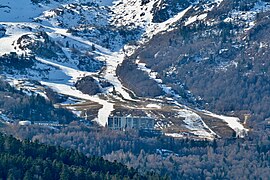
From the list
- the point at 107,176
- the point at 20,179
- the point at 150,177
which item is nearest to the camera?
the point at 20,179

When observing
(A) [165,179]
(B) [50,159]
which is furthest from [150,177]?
(B) [50,159]

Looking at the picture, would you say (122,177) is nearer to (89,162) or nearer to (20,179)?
(89,162)

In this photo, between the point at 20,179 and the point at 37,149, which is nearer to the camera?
the point at 20,179

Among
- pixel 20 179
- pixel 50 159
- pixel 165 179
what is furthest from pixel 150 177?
pixel 20 179

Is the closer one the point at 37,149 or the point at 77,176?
the point at 77,176

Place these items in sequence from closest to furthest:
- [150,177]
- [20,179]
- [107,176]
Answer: [20,179], [107,176], [150,177]

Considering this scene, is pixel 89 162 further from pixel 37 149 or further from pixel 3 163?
pixel 3 163
